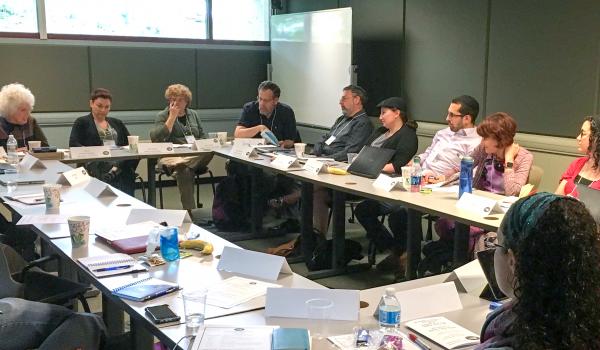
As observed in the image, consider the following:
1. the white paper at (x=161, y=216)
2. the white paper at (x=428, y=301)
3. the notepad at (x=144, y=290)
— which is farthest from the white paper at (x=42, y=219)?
the white paper at (x=428, y=301)

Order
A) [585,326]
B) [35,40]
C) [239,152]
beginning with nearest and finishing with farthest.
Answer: [585,326]
[239,152]
[35,40]

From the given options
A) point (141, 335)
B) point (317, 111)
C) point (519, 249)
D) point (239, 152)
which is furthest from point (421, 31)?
point (519, 249)

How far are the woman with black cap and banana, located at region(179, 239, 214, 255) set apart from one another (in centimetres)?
203

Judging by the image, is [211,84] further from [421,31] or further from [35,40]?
[421,31]

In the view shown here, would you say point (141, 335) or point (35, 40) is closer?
point (141, 335)

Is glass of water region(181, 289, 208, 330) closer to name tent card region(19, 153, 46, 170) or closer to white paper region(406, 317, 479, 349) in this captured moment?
white paper region(406, 317, 479, 349)

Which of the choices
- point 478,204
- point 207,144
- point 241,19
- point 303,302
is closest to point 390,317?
point 303,302

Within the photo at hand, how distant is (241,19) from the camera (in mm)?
7477

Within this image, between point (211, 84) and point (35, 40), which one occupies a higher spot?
point (35, 40)

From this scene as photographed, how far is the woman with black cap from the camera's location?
13.9 feet

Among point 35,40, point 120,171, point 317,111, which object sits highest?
point 35,40

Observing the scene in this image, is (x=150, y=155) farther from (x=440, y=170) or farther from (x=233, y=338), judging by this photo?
(x=233, y=338)

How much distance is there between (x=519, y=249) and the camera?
3.71 ft

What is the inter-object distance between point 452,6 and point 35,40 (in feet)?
13.5
